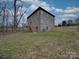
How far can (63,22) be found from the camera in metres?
82.1

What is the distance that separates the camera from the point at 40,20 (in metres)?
56.7

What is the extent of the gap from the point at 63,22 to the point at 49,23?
2518 cm

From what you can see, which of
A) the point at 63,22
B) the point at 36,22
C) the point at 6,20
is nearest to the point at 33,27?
the point at 36,22

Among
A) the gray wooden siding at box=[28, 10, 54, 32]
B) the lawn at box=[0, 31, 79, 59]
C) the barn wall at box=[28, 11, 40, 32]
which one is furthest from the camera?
the barn wall at box=[28, 11, 40, 32]

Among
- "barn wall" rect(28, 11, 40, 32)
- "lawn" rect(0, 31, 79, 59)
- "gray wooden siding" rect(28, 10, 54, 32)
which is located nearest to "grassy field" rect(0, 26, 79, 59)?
"lawn" rect(0, 31, 79, 59)

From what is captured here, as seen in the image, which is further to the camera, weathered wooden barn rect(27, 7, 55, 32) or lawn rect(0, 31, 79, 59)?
weathered wooden barn rect(27, 7, 55, 32)

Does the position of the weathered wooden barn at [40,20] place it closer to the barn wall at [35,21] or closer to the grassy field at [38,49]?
the barn wall at [35,21]

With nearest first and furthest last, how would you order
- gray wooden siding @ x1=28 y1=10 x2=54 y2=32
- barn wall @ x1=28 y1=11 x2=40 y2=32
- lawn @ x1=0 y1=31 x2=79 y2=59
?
1. lawn @ x1=0 y1=31 x2=79 y2=59
2. gray wooden siding @ x1=28 y1=10 x2=54 y2=32
3. barn wall @ x1=28 y1=11 x2=40 y2=32

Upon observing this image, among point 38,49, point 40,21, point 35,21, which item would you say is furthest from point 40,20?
point 38,49

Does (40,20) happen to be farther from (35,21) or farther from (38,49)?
(38,49)

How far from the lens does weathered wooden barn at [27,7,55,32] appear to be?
186 feet

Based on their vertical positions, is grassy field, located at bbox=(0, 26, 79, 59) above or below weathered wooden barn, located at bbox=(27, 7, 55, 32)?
below

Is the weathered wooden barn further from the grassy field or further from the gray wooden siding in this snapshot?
the grassy field

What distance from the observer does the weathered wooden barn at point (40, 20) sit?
5669 centimetres
